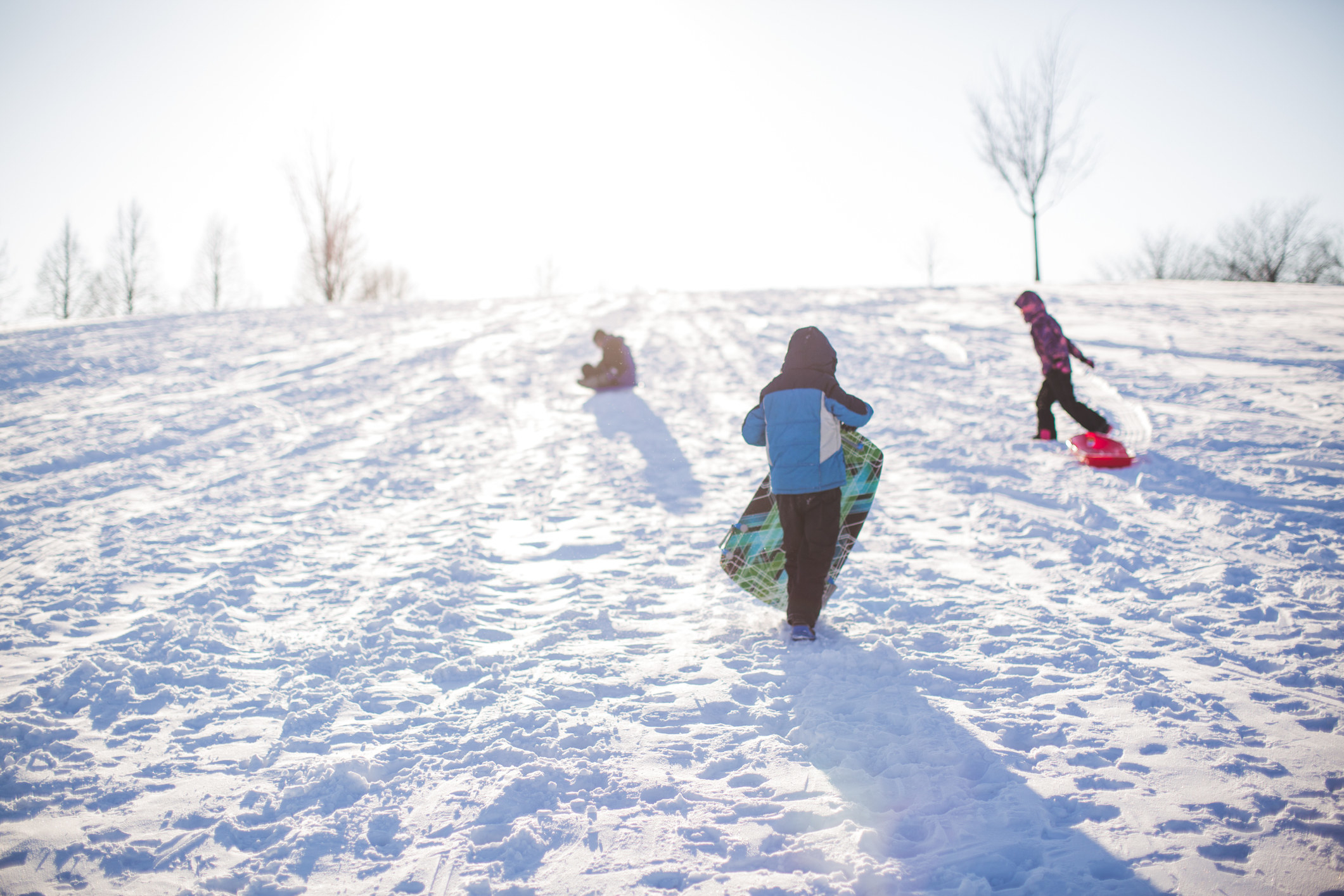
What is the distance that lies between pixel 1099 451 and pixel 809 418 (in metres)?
4.81

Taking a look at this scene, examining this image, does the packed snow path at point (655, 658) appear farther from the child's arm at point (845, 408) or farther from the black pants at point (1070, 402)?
the child's arm at point (845, 408)

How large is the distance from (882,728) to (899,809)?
0.52m

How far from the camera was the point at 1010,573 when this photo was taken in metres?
4.92

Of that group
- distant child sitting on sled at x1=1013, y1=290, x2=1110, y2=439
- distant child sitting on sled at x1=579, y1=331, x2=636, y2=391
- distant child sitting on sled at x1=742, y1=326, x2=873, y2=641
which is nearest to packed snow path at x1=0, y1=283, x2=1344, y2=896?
distant child sitting on sled at x1=742, y1=326, x2=873, y2=641

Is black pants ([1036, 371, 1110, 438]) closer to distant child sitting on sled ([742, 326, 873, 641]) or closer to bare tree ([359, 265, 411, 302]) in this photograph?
distant child sitting on sled ([742, 326, 873, 641])

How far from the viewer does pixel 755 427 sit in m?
3.96

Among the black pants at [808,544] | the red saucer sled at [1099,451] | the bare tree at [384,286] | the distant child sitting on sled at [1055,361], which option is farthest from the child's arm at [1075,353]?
Answer: the bare tree at [384,286]

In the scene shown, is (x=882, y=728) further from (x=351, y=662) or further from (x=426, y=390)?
(x=426, y=390)

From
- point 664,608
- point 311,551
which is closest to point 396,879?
point 664,608

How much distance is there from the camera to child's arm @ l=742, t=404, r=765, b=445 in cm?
395

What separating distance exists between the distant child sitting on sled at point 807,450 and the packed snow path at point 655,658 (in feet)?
1.55

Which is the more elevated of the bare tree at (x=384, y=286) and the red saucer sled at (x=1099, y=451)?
the bare tree at (x=384, y=286)

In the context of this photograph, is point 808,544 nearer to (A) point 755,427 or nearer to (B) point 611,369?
(A) point 755,427

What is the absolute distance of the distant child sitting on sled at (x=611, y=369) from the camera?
34.4 ft
